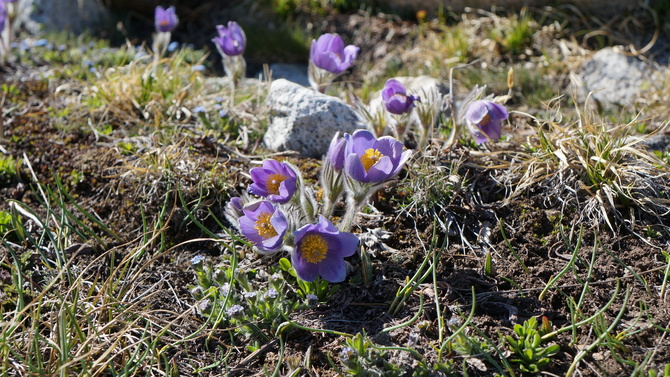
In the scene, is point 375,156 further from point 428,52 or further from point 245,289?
point 428,52

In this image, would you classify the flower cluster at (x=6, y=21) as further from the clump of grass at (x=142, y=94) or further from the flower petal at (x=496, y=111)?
the flower petal at (x=496, y=111)

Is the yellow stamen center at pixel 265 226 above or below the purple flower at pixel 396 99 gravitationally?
below

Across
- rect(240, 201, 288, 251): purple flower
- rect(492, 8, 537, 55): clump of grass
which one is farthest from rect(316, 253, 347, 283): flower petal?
rect(492, 8, 537, 55): clump of grass

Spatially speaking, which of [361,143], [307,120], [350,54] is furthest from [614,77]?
[361,143]

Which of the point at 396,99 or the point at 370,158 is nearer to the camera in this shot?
the point at 370,158

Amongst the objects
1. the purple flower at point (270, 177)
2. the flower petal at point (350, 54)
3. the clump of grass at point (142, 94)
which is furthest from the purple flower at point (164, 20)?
the purple flower at point (270, 177)

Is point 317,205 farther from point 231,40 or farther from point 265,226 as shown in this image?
point 231,40
